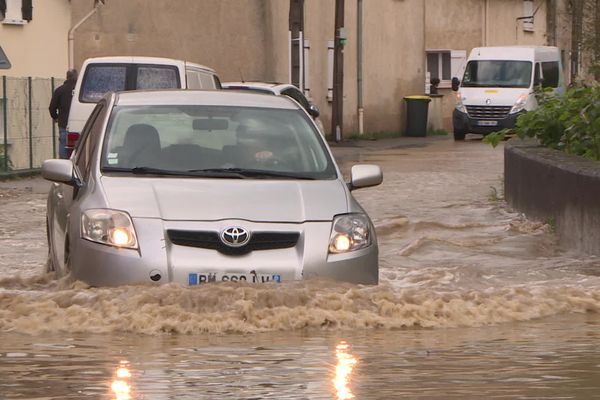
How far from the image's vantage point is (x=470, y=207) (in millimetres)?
20156

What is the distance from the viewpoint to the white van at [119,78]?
22.6m

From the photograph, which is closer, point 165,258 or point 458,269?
point 165,258

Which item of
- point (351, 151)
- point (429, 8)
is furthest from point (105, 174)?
point (429, 8)

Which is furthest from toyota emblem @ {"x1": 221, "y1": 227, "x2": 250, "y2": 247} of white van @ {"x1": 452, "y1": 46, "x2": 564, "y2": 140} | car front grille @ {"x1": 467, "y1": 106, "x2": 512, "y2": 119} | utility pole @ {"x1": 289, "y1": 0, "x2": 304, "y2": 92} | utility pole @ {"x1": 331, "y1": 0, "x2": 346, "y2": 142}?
car front grille @ {"x1": 467, "y1": 106, "x2": 512, "y2": 119}

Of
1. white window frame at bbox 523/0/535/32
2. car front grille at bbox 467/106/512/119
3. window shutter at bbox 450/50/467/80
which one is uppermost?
white window frame at bbox 523/0/535/32

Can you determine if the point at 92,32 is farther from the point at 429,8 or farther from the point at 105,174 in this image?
the point at 105,174

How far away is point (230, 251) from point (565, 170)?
21.6 feet

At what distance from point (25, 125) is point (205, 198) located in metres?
19.0

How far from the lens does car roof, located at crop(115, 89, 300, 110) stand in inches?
426

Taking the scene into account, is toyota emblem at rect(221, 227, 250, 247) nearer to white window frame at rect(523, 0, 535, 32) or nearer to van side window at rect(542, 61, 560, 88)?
van side window at rect(542, 61, 560, 88)

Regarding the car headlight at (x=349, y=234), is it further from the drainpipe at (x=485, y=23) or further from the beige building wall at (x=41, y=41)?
the drainpipe at (x=485, y=23)

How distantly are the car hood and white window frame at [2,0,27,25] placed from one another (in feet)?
71.4

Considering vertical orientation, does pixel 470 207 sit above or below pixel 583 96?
below

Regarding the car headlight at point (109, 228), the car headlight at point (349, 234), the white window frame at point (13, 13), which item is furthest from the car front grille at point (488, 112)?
the car headlight at point (109, 228)
